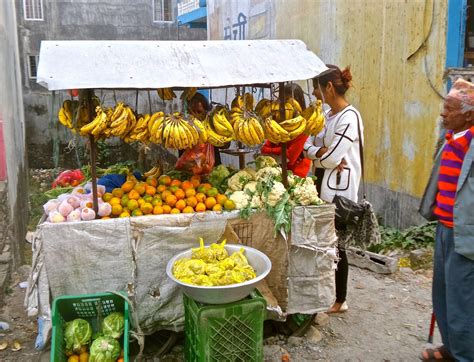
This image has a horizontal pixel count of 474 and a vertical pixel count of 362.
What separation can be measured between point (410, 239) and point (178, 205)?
11.1ft

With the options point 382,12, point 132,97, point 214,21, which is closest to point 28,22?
point 132,97

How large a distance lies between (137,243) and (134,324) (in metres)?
0.56

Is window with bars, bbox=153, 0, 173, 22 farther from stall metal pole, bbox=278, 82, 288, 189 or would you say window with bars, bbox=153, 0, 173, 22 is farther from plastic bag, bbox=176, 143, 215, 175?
stall metal pole, bbox=278, 82, 288, 189

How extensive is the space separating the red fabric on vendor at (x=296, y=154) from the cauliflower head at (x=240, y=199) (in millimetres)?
725

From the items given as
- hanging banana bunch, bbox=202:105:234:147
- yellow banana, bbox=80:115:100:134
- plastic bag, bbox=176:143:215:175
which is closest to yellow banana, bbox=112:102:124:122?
yellow banana, bbox=80:115:100:134

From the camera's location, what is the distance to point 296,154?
4.07m

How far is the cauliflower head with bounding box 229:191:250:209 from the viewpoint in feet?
11.5

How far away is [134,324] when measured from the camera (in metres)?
3.27

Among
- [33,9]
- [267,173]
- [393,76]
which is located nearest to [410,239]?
[393,76]

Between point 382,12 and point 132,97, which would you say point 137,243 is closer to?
point 382,12

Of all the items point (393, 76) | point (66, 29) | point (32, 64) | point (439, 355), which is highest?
point (66, 29)

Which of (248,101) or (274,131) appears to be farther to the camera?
(248,101)

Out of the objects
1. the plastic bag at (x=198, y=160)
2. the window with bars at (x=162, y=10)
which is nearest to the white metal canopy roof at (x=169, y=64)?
the plastic bag at (x=198, y=160)

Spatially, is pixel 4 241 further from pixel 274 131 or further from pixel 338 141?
pixel 338 141
